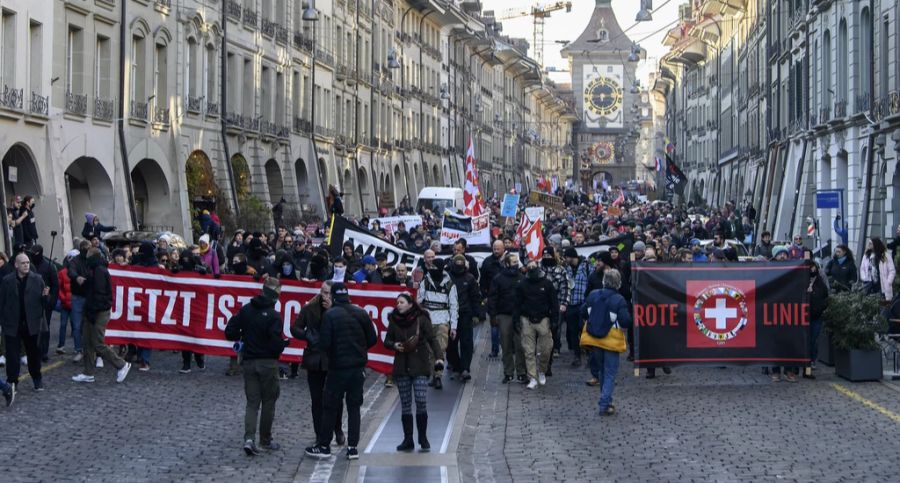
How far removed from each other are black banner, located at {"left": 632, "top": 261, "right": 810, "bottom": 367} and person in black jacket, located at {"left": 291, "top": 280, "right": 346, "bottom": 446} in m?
5.74

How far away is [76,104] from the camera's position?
3073 centimetres

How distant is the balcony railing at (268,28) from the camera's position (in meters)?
46.2

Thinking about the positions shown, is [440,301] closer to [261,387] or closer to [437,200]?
[261,387]

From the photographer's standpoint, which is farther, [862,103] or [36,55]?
[862,103]

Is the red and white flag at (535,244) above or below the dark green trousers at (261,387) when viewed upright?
above

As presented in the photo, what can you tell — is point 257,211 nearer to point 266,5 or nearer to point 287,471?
point 266,5

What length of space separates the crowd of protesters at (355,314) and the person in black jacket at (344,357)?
0.01 m

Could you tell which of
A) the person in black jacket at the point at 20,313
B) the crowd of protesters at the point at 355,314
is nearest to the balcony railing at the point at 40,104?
the crowd of protesters at the point at 355,314

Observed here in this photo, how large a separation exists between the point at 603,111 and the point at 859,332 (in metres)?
166

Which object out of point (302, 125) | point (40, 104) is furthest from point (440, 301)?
point (302, 125)

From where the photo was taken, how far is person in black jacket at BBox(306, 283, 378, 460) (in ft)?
41.3

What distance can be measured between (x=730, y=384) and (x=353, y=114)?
43.6 meters

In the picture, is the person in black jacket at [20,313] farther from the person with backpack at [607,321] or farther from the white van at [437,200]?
the white van at [437,200]

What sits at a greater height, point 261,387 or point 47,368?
point 261,387
